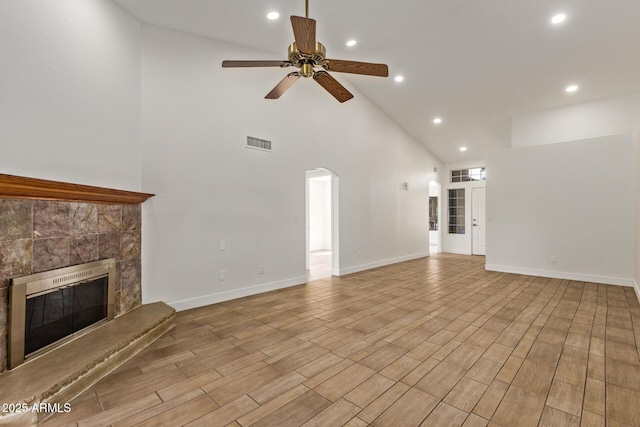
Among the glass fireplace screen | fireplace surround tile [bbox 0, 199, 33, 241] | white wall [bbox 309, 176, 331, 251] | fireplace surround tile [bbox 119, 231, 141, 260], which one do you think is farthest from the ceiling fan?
white wall [bbox 309, 176, 331, 251]

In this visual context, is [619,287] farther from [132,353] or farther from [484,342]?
[132,353]

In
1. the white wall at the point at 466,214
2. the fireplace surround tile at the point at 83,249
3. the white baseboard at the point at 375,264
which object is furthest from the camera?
the white wall at the point at 466,214

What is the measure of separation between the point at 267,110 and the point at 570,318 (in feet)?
16.5

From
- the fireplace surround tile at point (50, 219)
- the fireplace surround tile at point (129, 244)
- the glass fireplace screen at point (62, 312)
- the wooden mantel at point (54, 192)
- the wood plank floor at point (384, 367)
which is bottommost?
the wood plank floor at point (384, 367)

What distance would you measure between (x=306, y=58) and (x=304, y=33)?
0.83 ft

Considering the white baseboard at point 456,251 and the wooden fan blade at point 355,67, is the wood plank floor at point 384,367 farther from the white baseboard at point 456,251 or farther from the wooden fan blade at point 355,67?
the white baseboard at point 456,251

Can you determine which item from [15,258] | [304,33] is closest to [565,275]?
[304,33]

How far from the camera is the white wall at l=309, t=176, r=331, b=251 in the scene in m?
10.6

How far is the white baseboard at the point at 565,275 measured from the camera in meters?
5.11

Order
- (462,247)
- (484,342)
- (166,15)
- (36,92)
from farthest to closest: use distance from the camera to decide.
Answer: (462,247) → (166,15) → (484,342) → (36,92)

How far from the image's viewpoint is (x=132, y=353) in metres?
2.54

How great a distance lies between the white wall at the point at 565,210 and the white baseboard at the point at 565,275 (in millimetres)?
13

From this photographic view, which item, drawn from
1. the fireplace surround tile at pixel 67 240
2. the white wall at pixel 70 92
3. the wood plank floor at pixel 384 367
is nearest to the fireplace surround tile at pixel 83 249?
the fireplace surround tile at pixel 67 240

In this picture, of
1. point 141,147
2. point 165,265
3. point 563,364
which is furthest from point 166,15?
point 563,364
